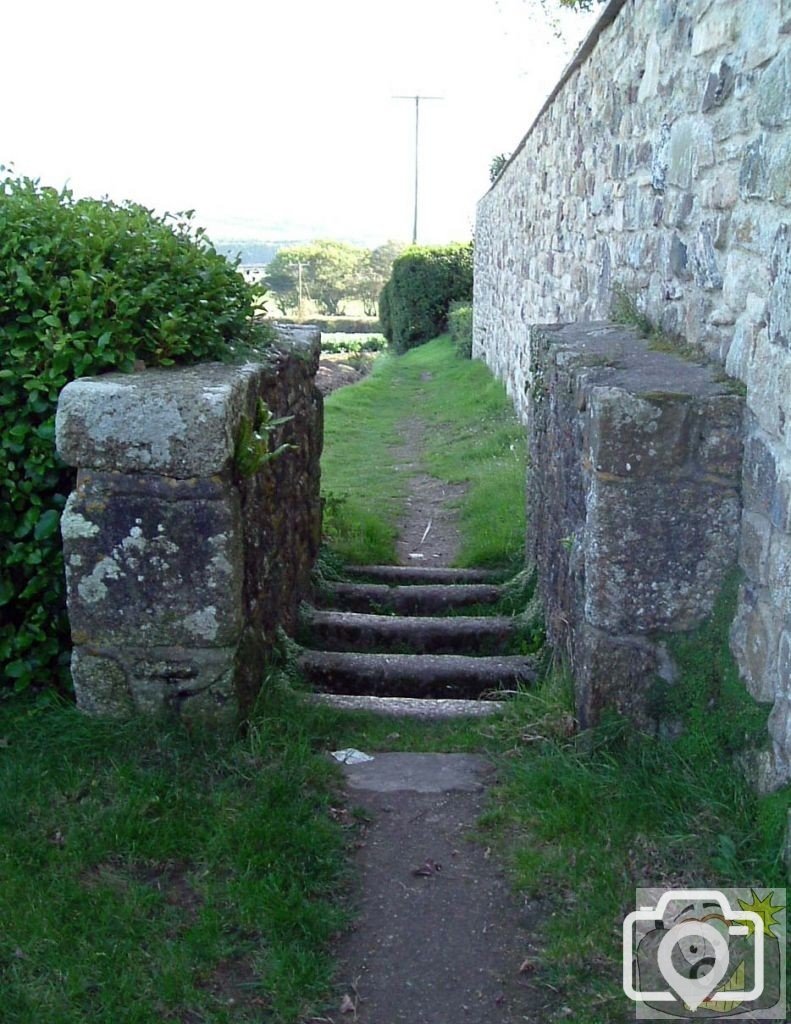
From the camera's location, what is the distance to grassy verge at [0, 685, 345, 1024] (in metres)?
2.56

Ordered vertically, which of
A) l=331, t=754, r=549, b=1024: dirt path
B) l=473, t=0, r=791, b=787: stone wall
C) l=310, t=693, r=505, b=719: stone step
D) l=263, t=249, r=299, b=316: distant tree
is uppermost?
l=263, t=249, r=299, b=316: distant tree

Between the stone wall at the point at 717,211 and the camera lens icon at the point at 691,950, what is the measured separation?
1.43ft

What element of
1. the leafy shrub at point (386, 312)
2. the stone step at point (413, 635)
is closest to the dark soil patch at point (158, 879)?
the stone step at point (413, 635)

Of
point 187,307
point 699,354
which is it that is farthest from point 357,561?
point 699,354

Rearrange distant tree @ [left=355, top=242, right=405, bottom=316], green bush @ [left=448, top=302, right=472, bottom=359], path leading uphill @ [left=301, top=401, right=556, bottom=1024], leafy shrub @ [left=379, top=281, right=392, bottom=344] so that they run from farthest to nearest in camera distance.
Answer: distant tree @ [left=355, top=242, right=405, bottom=316]
leafy shrub @ [left=379, top=281, right=392, bottom=344]
green bush @ [left=448, top=302, right=472, bottom=359]
path leading uphill @ [left=301, top=401, right=556, bottom=1024]

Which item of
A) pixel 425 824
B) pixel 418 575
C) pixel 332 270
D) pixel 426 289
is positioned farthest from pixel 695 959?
pixel 332 270

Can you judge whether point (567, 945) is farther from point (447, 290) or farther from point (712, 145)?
point (447, 290)

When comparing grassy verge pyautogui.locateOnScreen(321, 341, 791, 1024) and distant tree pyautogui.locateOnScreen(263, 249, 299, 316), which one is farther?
distant tree pyautogui.locateOnScreen(263, 249, 299, 316)

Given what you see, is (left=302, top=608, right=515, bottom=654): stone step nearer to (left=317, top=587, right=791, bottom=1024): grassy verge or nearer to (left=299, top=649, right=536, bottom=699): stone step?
(left=299, top=649, right=536, bottom=699): stone step

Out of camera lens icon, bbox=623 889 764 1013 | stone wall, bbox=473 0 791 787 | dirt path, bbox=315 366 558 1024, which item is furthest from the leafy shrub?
camera lens icon, bbox=623 889 764 1013

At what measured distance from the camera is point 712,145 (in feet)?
12.0

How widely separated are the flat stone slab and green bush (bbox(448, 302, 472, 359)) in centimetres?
1637

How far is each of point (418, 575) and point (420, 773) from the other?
272cm

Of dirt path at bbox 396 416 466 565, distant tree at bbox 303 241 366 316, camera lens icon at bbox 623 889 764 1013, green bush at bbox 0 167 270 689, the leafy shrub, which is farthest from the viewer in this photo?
distant tree at bbox 303 241 366 316
